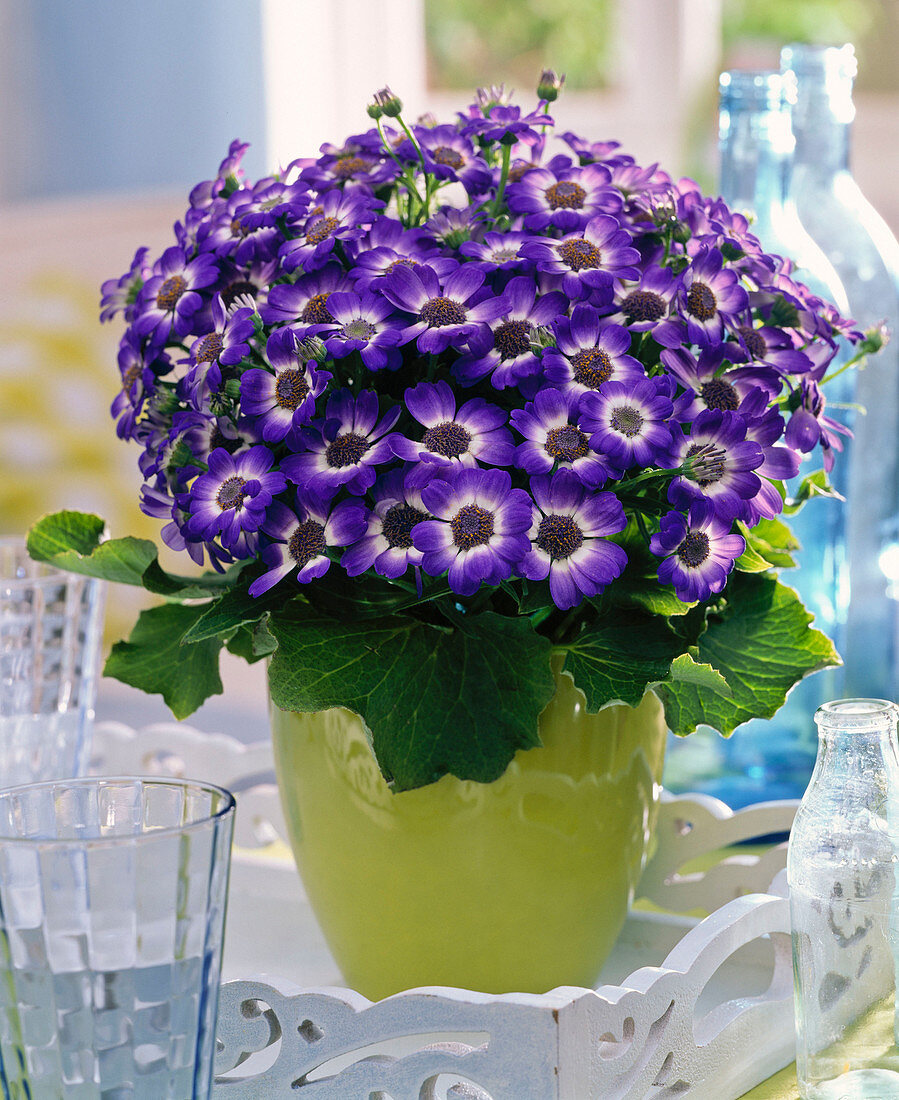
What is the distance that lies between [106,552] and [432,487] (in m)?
0.18

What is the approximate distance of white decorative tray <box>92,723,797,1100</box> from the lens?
16.3 inches

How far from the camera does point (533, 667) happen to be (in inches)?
18.6

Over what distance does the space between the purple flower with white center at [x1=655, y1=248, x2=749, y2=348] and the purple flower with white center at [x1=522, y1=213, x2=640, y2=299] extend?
24 mm

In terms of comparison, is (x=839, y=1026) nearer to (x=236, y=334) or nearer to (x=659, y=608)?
(x=659, y=608)

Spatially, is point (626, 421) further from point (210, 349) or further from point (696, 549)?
point (210, 349)

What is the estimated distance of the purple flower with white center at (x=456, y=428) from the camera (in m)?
0.45

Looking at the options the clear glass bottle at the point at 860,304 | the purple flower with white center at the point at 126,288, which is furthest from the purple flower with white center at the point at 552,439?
the clear glass bottle at the point at 860,304

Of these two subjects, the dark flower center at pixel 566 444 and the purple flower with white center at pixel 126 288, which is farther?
the purple flower with white center at pixel 126 288

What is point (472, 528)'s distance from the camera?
43cm

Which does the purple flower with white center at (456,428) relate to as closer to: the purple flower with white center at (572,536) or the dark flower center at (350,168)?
the purple flower with white center at (572,536)

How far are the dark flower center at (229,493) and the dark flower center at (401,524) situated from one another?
0.06 m

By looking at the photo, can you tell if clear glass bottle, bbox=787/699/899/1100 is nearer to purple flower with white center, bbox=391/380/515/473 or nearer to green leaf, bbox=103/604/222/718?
purple flower with white center, bbox=391/380/515/473

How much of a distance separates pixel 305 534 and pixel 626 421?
4.7 inches

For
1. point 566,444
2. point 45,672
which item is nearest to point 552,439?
point 566,444
